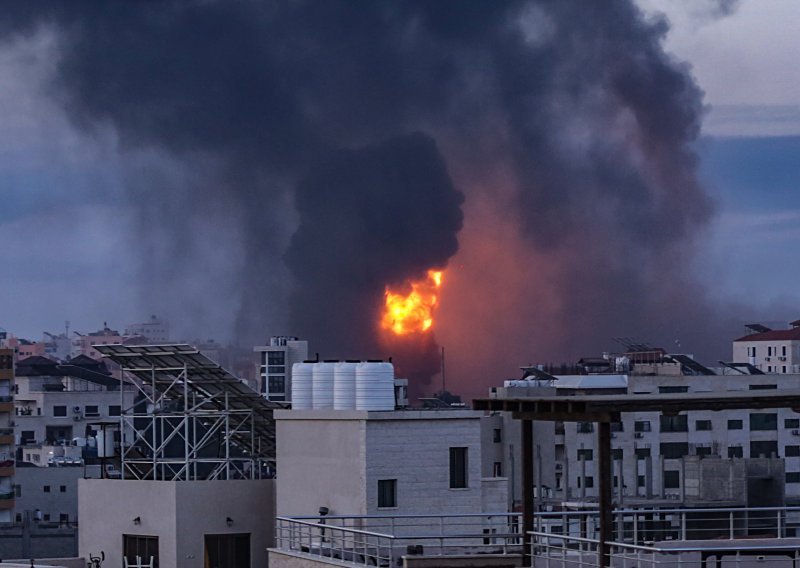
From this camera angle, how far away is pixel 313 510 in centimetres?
4500

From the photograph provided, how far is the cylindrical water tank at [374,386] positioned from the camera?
148 ft

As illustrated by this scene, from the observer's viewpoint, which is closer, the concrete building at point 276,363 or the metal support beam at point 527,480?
the metal support beam at point 527,480

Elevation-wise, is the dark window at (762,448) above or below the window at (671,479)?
above

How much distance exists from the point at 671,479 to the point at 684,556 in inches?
3498

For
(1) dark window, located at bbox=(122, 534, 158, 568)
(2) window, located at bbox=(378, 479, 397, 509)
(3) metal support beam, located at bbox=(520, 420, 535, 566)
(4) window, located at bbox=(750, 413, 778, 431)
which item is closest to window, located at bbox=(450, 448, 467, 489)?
(2) window, located at bbox=(378, 479, 397, 509)

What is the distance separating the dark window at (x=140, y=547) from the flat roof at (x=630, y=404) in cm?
2107

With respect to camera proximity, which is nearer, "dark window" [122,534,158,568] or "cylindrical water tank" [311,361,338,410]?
"cylindrical water tank" [311,361,338,410]

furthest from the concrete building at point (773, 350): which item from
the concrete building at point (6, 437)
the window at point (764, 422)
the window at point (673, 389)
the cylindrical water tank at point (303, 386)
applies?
the cylindrical water tank at point (303, 386)

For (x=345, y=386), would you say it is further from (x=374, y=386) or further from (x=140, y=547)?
(x=140, y=547)

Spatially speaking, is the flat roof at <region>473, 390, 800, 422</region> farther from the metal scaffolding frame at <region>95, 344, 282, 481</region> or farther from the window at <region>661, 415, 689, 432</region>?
Result: the window at <region>661, 415, 689, 432</region>

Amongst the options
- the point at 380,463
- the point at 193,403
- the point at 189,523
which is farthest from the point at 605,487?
the point at 193,403

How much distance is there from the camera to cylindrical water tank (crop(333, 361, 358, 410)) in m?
45.3

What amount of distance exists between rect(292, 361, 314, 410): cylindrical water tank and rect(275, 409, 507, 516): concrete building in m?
A: 0.65

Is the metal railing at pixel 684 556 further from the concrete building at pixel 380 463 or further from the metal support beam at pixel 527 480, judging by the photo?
the concrete building at pixel 380 463
